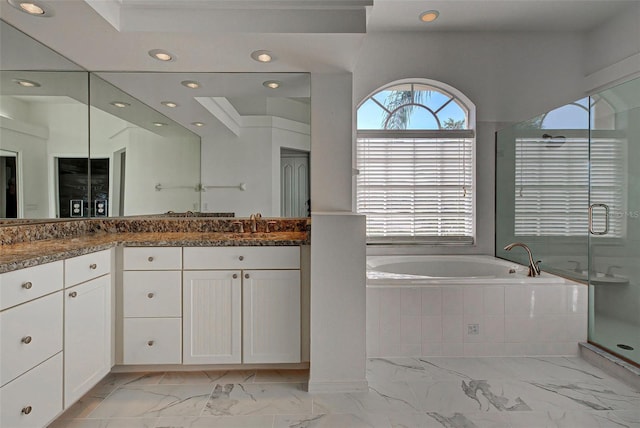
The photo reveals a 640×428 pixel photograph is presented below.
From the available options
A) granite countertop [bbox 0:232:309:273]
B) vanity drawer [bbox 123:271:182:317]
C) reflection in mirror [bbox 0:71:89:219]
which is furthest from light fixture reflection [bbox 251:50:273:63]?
vanity drawer [bbox 123:271:182:317]

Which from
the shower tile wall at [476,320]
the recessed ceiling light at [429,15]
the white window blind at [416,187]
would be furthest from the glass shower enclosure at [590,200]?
the recessed ceiling light at [429,15]

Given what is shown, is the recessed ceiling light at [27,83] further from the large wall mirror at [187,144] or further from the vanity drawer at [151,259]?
the vanity drawer at [151,259]

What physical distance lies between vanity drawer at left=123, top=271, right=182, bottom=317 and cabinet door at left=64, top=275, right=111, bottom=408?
0.43ft

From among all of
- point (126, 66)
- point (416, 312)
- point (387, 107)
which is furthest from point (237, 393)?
point (387, 107)

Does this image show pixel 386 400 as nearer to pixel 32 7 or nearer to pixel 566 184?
pixel 566 184

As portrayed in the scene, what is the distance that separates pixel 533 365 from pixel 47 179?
10.9 feet

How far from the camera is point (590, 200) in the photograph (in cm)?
264

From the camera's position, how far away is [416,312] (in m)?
2.53

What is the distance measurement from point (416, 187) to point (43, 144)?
3.09m

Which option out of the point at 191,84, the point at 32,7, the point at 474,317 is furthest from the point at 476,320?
the point at 32,7

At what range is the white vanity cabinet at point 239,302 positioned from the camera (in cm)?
219

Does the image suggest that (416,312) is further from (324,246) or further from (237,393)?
(237,393)

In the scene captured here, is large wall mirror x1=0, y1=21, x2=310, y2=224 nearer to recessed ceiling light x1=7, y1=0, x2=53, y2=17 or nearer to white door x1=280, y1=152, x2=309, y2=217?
white door x1=280, y1=152, x2=309, y2=217

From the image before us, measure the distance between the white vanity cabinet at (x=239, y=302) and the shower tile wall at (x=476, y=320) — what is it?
0.66 metres
